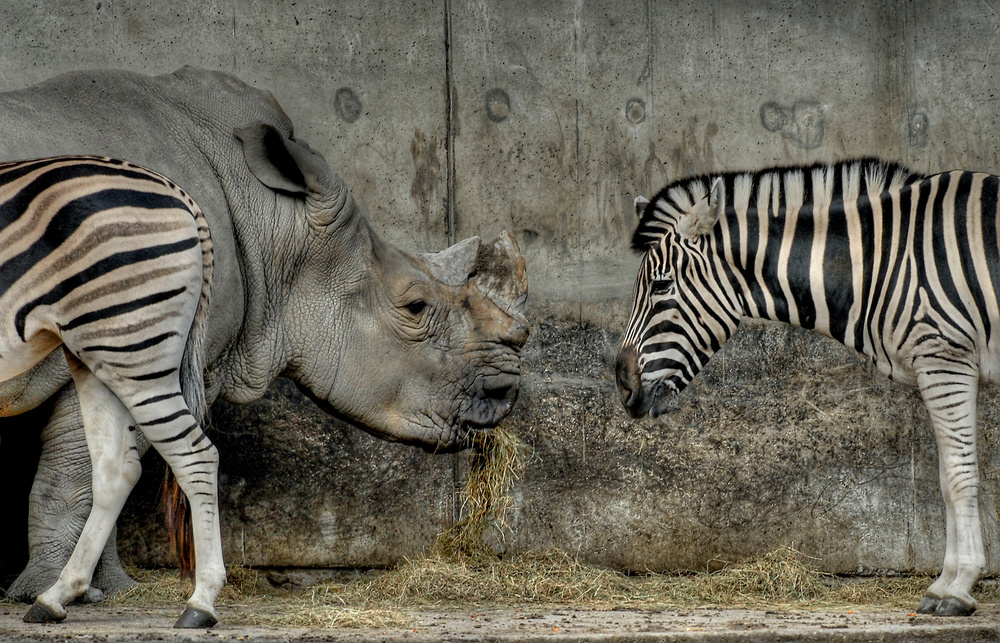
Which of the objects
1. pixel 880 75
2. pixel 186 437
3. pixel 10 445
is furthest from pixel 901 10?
pixel 10 445

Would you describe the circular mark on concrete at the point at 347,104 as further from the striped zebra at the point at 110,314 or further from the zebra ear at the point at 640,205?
the striped zebra at the point at 110,314

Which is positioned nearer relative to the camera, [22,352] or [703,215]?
[22,352]

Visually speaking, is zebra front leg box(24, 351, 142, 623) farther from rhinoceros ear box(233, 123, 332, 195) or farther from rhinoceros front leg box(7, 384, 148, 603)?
rhinoceros ear box(233, 123, 332, 195)

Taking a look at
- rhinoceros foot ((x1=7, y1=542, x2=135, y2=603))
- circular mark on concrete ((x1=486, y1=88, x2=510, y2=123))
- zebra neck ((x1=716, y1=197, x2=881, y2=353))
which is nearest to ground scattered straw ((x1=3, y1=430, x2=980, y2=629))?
rhinoceros foot ((x1=7, y1=542, x2=135, y2=603))

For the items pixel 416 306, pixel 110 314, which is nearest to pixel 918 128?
pixel 416 306

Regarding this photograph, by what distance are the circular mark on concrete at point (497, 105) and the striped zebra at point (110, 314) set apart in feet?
7.87

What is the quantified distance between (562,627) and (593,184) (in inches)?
108

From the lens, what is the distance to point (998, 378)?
555cm

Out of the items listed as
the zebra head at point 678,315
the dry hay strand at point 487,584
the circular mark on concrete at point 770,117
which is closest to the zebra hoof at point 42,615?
the dry hay strand at point 487,584

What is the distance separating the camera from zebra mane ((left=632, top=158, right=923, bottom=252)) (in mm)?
5879

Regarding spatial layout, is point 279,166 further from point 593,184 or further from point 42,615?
point 42,615

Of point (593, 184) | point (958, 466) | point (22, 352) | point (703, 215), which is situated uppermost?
point (593, 184)

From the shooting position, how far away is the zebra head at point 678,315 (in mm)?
5918

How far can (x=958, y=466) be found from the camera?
5473 millimetres
